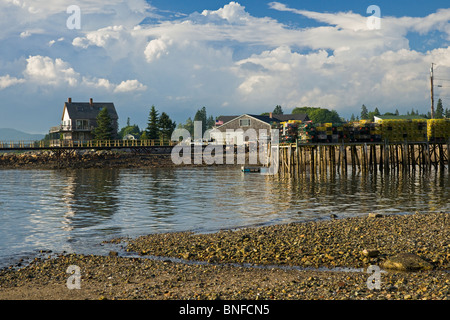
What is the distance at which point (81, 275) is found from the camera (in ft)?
39.9

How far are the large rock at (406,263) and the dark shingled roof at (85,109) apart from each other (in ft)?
316

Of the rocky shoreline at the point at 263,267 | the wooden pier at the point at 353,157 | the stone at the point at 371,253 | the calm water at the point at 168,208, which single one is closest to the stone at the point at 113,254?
the rocky shoreline at the point at 263,267

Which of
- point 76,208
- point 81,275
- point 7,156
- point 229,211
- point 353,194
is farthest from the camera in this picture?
point 7,156

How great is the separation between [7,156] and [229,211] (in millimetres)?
74499

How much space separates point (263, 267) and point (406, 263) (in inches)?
152

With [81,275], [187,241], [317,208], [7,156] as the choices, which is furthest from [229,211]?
[7,156]

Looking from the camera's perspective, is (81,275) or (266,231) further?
(266,231)

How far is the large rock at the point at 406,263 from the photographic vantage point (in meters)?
11.9

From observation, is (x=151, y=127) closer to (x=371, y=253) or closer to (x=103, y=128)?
(x=103, y=128)

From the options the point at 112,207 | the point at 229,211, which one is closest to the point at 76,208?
the point at 112,207

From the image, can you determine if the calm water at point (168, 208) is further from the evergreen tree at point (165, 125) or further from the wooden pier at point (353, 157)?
the evergreen tree at point (165, 125)

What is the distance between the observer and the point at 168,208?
27953 mm

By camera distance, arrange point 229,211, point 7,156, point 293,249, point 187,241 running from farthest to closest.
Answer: point 7,156 → point 229,211 → point 187,241 → point 293,249
